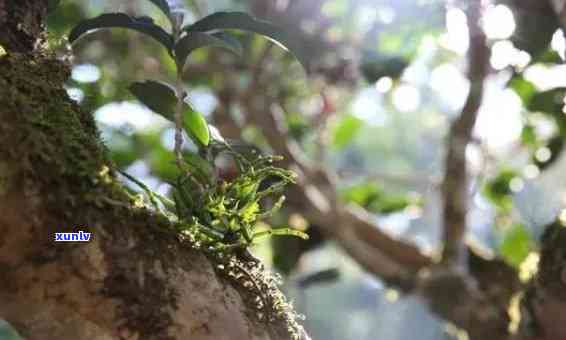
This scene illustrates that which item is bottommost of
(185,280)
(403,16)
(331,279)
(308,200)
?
(185,280)

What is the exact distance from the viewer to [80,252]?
0.56 metres

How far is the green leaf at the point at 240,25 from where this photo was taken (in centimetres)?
81

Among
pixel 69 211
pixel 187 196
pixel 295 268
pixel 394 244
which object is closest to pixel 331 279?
pixel 295 268

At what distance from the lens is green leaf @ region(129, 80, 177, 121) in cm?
80

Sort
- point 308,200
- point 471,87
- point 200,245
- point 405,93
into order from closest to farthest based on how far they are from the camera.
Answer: point 200,245 → point 471,87 → point 308,200 → point 405,93

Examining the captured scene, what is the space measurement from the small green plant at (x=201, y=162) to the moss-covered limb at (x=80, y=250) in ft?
0.16

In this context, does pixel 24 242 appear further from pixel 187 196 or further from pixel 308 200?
pixel 308 200

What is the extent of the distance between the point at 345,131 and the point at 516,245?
24.8 inches

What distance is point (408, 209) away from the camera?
83.7 inches

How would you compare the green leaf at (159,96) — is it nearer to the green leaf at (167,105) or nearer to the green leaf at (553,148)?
the green leaf at (167,105)

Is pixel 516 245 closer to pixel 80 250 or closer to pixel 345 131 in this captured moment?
pixel 345 131

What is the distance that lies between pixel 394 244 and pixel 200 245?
48.5 inches

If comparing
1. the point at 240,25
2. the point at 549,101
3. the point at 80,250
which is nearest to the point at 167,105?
the point at 240,25

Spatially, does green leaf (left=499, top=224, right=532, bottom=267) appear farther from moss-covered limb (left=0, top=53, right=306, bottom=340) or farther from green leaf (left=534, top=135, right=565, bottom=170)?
moss-covered limb (left=0, top=53, right=306, bottom=340)
